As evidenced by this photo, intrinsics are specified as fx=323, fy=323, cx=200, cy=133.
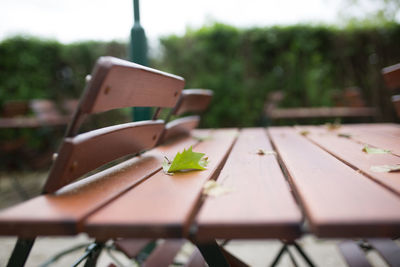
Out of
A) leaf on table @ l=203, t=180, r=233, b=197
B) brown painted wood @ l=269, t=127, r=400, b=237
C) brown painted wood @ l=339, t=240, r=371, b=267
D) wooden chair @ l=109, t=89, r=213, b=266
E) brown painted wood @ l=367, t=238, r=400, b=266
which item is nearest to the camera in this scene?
brown painted wood @ l=269, t=127, r=400, b=237

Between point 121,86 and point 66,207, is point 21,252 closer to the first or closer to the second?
point 66,207

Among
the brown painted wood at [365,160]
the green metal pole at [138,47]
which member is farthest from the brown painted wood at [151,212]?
the green metal pole at [138,47]

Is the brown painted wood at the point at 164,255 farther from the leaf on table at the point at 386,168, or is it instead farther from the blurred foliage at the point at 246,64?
the blurred foliage at the point at 246,64

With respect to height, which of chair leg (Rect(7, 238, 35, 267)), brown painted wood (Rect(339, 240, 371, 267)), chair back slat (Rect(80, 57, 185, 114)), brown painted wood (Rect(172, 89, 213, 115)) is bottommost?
brown painted wood (Rect(339, 240, 371, 267))

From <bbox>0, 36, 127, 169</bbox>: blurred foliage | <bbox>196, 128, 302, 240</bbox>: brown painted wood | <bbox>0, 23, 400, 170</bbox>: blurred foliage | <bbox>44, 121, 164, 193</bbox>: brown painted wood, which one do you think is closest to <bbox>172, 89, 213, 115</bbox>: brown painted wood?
<bbox>44, 121, 164, 193</bbox>: brown painted wood

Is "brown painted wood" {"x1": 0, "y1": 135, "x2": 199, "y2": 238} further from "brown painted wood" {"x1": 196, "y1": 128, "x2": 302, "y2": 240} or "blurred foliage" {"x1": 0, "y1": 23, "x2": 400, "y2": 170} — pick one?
"blurred foliage" {"x1": 0, "y1": 23, "x2": 400, "y2": 170}

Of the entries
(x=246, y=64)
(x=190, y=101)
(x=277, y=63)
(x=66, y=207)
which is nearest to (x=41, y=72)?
(x=246, y=64)

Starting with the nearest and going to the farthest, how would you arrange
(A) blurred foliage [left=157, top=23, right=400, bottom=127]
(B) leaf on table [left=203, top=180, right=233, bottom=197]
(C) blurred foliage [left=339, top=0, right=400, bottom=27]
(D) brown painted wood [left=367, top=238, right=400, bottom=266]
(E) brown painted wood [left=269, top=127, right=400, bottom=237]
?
(E) brown painted wood [left=269, top=127, right=400, bottom=237] → (B) leaf on table [left=203, top=180, right=233, bottom=197] → (D) brown painted wood [left=367, top=238, right=400, bottom=266] → (A) blurred foliage [left=157, top=23, right=400, bottom=127] → (C) blurred foliage [left=339, top=0, right=400, bottom=27]
